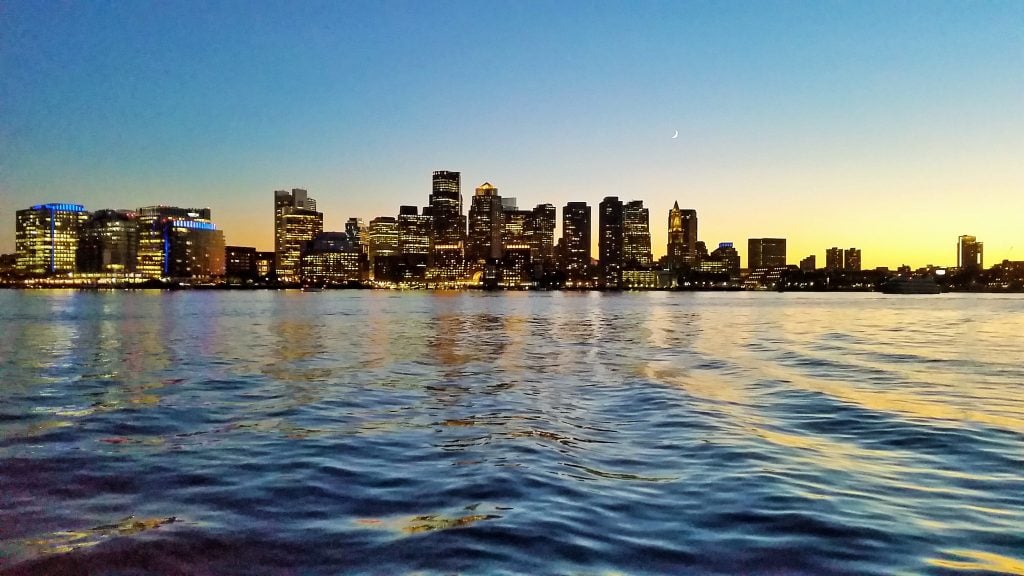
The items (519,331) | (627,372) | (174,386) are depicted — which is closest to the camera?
(174,386)

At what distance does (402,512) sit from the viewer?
32.3ft

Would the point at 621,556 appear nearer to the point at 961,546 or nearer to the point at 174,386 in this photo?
the point at 961,546

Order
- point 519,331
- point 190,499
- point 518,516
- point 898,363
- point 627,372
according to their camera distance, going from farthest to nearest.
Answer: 1. point 519,331
2. point 898,363
3. point 627,372
4. point 190,499
5. point 518,516

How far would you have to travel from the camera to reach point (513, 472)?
40.1 feet

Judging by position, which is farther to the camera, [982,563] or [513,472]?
[513,472]

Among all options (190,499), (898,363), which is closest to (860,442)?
(190,499)

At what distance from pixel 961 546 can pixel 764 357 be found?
29.5 meters

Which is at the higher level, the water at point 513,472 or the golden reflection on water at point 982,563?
the golden reflection on water at point 982,563

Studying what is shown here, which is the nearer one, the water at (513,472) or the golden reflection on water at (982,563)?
the golden reflection on water at (982,563)

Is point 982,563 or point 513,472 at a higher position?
point 982,563

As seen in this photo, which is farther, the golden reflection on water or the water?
the water

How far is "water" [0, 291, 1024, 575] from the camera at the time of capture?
26.9ft

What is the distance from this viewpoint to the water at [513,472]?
26.9ft

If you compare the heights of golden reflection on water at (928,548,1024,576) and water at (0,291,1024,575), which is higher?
golden reflection on water at (928,548,1024,576)
